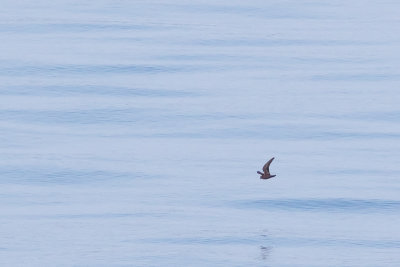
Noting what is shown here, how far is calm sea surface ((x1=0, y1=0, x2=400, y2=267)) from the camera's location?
107 feet

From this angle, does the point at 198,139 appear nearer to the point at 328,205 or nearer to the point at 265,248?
the point at 328,205

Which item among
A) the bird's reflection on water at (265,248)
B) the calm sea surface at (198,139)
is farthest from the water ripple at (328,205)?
the bird's reflection on water at (265,248)

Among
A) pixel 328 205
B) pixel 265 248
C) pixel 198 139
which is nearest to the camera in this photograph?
pixel 265 248

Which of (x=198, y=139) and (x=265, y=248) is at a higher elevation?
(x=198, y=139)

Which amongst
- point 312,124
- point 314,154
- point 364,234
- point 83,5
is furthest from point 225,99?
point 83,5

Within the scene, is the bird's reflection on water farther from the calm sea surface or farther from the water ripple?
the water ripple

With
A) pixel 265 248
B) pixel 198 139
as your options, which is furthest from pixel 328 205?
pixel 198 139

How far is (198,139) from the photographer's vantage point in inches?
1636

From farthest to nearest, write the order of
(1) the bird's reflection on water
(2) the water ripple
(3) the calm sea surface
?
1. (2) the water ripple
2. (3) the calm sea surface
3. (1) the bird's reflection on water

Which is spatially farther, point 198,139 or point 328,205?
point 198,139

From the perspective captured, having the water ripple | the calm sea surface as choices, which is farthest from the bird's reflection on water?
the water ripple

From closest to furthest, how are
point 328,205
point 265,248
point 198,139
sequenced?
point 265,248
point 328,205
point 198,139

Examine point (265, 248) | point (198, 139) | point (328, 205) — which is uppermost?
point (198, 139)

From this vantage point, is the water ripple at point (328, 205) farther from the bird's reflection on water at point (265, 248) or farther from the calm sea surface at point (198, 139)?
the bird's reflection on water at point (265, 248)
